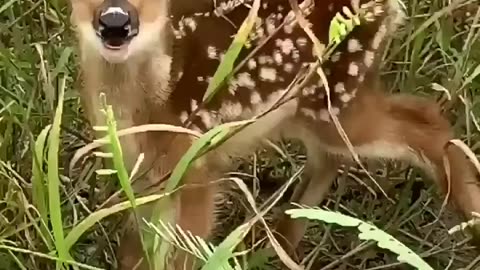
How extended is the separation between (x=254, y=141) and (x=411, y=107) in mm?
375

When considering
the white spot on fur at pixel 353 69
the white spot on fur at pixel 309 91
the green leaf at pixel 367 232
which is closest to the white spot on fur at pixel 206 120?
the white spot on fur at pixel 309 91

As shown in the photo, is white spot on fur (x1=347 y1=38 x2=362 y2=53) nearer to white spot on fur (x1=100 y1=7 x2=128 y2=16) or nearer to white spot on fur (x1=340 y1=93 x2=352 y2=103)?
white spot on fur (x1=340 y1=93 x2=352 y2=103)

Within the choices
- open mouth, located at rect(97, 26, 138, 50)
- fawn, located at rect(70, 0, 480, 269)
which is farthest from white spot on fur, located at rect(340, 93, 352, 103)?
open mouth, located at rect(97, 26, 138, 50)

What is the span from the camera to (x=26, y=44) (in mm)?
2832

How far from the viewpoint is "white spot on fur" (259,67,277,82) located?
8.53 ft

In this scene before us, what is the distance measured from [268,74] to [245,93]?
0.21ft

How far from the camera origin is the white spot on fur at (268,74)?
102 inches

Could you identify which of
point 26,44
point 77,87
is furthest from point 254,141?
point 26,44

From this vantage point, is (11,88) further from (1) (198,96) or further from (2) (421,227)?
(2) (421,227)

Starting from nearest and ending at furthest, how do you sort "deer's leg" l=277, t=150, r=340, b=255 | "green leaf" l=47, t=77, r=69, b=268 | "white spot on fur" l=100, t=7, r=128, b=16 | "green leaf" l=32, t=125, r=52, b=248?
1. "green leaf" l=47, t=77, r=69, b=268
2. "green leaf" l=32, t=125, r=52, b=248
3. "white spot on fur" l=100, t=7, r=128, b=16
4. "deer's leg" l=277, t=150, r=340, b=255

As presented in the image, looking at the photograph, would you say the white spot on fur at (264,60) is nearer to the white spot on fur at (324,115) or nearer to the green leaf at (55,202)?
the white spot on fur at (324,115)

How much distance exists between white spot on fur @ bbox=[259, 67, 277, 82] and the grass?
0.21m

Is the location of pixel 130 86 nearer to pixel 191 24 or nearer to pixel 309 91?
pixel 191 24

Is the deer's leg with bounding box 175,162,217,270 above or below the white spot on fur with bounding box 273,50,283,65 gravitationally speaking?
below
